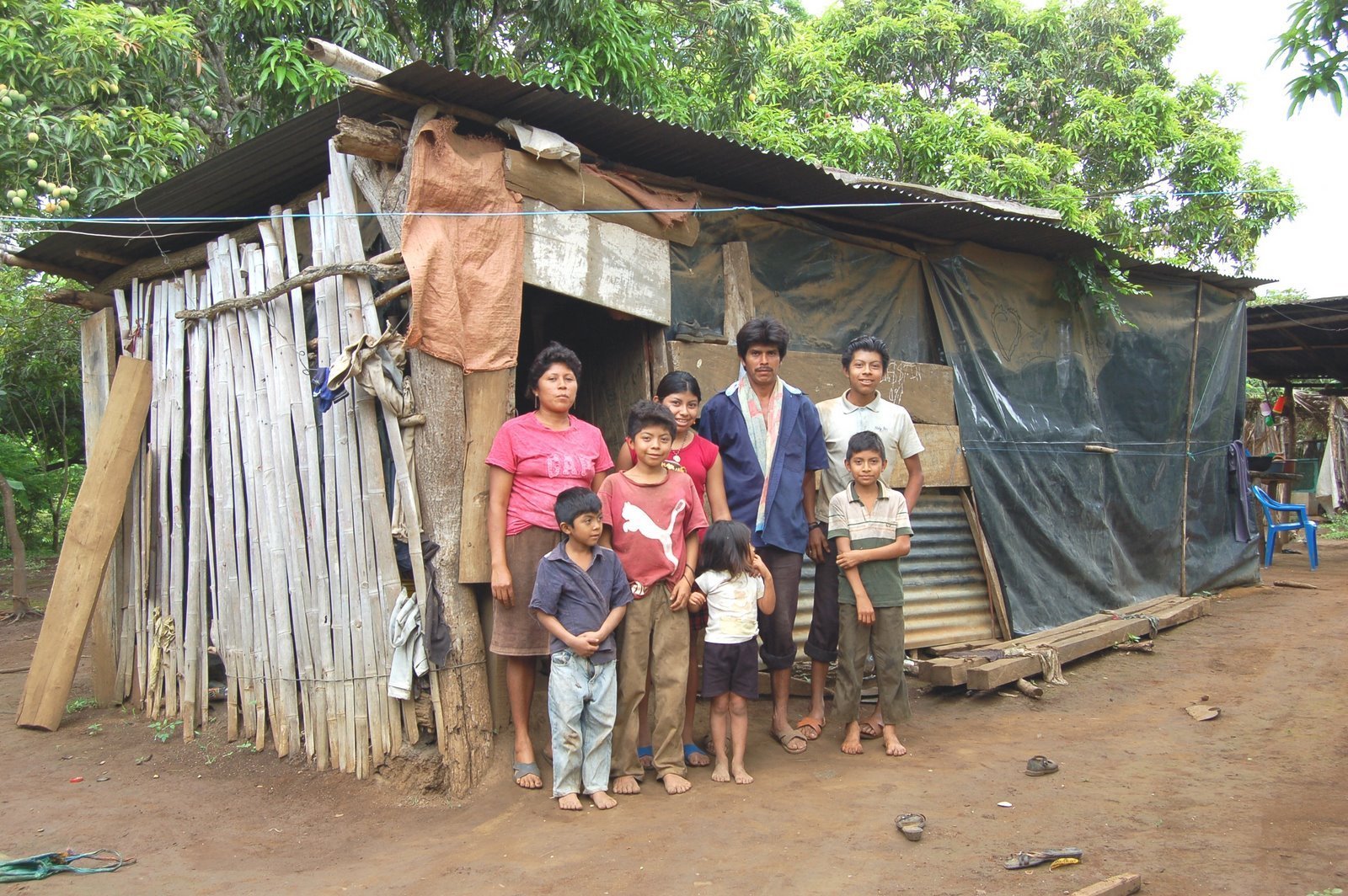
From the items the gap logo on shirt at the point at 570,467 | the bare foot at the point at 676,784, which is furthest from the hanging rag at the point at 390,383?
the bare foot at the point at 676,784

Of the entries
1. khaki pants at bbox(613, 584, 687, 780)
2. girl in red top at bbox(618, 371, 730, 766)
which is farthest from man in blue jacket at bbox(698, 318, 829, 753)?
khaki pants at bbox(613, 584, 687, 780)

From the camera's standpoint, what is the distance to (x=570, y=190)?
457 centimetres

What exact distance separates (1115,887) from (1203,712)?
2596 millimetres

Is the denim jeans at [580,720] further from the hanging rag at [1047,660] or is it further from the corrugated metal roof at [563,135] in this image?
the hanging rag at [1047,660]

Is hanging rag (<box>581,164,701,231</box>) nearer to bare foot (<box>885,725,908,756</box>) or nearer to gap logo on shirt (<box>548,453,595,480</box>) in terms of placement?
gap logo on shirt (<box>548,453,595,480</box>)

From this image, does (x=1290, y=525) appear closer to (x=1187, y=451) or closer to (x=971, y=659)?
(x=1187, y=451)

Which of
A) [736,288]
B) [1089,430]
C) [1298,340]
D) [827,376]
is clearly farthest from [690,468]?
[1298,340]

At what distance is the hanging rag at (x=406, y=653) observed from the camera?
4047 millimetres

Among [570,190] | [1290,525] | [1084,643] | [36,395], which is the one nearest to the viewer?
[570,190]

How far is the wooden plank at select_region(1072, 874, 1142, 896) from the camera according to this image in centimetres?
277

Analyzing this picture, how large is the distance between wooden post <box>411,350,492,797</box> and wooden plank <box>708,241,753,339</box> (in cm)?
180

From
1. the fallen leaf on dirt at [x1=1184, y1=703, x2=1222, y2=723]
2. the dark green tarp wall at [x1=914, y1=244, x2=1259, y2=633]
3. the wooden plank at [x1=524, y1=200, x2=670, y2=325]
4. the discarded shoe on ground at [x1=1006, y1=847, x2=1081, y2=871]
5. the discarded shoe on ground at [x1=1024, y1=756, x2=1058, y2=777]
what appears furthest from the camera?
the dark green tarp wall at [x1=914, y1=244, x2=1259, y2=633]

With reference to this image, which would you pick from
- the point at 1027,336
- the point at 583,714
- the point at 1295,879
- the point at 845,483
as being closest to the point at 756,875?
the point at 583,714

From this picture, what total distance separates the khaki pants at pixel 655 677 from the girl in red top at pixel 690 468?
0.12 metres
